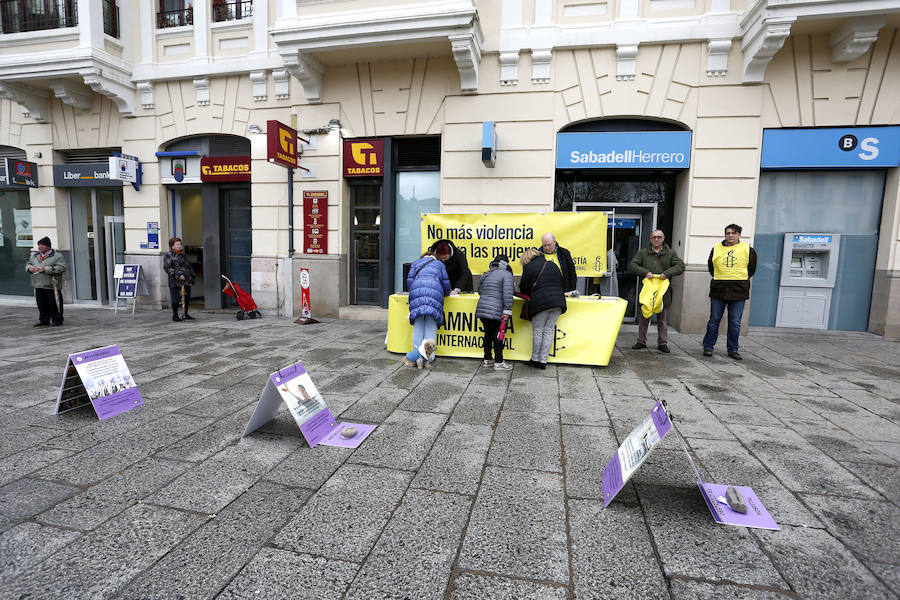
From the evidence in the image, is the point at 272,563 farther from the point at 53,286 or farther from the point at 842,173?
the point at 842,173

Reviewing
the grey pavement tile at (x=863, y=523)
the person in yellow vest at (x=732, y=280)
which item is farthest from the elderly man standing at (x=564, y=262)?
the grey pavement tile at (x=863, y=523)

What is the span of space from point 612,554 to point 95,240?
591 inches

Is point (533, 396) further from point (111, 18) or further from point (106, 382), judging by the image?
point (111, 18)

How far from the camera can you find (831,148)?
26.0ft

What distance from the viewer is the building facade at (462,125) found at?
25.8 feet

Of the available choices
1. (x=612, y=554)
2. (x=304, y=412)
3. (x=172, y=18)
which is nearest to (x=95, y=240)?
(x=172, y=18)

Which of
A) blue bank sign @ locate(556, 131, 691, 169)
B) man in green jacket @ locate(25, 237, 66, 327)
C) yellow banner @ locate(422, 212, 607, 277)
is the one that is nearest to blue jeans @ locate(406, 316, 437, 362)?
yellow banner @ locate(422, 212, 607, 277)

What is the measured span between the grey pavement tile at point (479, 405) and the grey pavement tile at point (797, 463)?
217 cm

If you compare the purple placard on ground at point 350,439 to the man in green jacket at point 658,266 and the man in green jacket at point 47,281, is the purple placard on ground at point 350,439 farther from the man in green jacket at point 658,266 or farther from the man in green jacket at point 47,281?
the man in green jacket at point 47,281

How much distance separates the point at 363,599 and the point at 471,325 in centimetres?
472

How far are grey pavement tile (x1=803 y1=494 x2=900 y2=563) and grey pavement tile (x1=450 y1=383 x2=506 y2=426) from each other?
7.65 ft

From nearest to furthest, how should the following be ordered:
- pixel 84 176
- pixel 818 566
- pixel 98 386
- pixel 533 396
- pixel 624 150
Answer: pixel 818 566 < pixel 98 386 < pixel 533 396 < pixel 624 150 < pixel 84 176

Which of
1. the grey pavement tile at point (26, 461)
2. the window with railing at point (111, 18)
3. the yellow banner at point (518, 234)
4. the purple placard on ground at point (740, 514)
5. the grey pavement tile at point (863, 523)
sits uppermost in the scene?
the window with railing at point (111, 18)

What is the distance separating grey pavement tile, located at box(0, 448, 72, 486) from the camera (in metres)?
2.93
